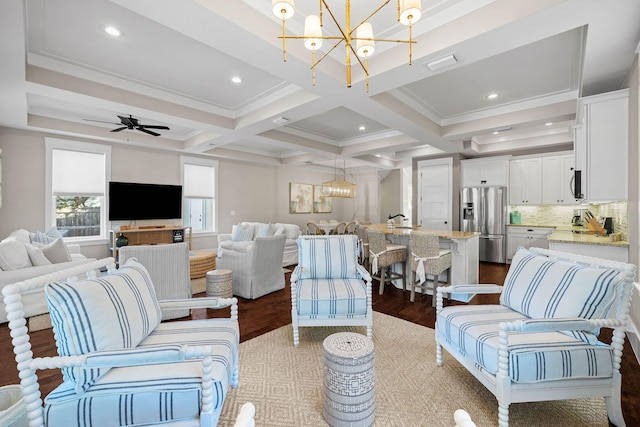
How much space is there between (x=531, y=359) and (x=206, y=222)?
22.7ft

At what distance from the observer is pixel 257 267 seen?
3850 mm

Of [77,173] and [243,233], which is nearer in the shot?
[77,173]

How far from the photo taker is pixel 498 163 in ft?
21.3

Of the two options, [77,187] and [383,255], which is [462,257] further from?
[77,187]

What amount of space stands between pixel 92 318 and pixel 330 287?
1814mm

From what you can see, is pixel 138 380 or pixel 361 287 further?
pixel 361 287

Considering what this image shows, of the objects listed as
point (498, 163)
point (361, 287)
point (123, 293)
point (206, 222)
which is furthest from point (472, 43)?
point (206, 222)

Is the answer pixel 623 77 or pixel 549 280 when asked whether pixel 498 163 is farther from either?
pixel 549 280

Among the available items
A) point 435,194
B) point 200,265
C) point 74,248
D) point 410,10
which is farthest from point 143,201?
point 435,194

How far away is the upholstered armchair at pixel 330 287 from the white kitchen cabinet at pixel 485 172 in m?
5.06

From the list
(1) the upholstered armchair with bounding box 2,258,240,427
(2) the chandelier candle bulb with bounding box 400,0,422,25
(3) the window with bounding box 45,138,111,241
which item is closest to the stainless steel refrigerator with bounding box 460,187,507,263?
(2) the chandelier candle bulb with bounding box 400,0,422,25

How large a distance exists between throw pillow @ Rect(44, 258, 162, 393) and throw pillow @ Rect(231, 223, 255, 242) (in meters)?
4.80

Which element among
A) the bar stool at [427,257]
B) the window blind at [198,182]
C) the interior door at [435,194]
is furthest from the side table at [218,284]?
the interior door at [435,194]

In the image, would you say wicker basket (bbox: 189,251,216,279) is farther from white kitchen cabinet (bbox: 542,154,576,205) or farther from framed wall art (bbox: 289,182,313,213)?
white kitchen cabinet (bbox: 542,154,576,205)
